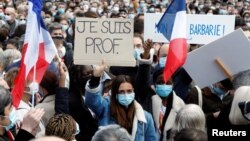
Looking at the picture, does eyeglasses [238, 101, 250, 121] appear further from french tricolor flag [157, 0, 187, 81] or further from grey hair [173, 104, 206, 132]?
french tricolor flag [157, 0, 187, 81]

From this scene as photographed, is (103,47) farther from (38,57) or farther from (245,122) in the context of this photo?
(245,122)

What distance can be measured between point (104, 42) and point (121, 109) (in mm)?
668

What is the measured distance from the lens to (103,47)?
233 inches

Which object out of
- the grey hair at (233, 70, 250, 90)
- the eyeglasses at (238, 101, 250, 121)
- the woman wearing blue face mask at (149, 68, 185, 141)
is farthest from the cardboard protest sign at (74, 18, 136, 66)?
the eyeglasses at (238, 101, 250, 121)

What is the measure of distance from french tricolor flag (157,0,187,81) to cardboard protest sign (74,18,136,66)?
318 mm

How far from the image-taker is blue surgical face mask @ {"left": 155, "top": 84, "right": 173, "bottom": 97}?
5977 mm

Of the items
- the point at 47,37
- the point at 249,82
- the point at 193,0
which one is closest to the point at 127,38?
Answer: the point at 47,37

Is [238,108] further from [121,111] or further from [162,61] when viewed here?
[162,61]

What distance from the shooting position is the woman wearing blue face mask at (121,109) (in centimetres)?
546

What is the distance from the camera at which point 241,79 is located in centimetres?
548

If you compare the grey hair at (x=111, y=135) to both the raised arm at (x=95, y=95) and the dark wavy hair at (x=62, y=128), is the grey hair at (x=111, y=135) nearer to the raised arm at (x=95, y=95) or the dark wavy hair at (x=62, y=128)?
the dark wavy hair at (x=62, y=128)

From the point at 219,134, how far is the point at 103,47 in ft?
5.25

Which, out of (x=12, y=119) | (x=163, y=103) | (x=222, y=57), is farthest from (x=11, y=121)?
(x=222, y=57)

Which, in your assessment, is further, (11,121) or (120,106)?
(120,106)
